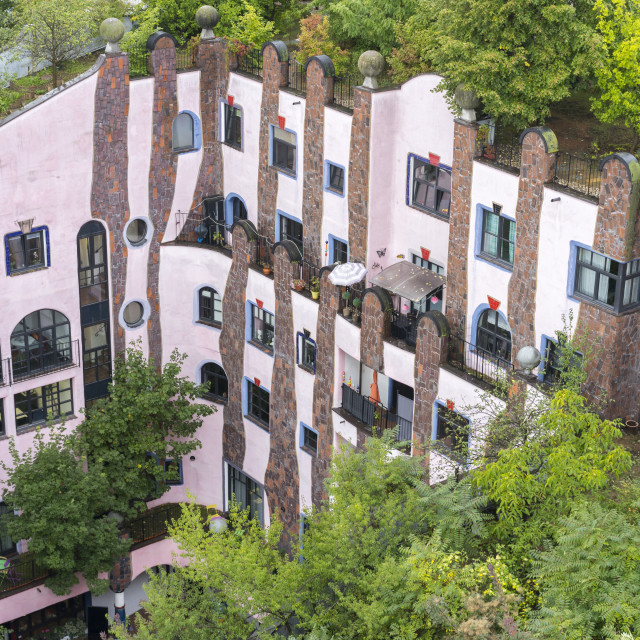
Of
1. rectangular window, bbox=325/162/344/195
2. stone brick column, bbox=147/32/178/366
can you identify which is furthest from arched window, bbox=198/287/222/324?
rectangular window, bbox=325/162/344/195

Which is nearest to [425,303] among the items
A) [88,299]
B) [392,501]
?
[392,501]

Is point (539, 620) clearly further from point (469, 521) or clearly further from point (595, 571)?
point (469, 521)

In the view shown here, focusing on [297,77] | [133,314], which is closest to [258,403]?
[133,314]

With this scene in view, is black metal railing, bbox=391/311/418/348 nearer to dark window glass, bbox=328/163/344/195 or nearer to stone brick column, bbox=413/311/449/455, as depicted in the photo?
stone brick column, bbox=413/311/449/455

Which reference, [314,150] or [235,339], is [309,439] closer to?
[235,339]

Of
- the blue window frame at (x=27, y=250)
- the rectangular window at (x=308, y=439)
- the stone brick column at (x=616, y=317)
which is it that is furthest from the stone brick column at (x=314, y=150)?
the stone brick column at (x=616, y=317)

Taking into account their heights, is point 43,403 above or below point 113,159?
below

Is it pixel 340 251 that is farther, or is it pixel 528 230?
pixel 340 251

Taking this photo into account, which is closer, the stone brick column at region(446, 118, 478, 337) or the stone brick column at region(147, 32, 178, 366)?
the stone brick column at region(446, 118, 478, 337)
